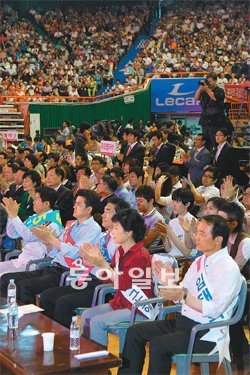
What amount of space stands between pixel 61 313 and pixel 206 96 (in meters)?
5.60

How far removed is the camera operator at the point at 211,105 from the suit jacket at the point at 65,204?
3465 millimetres

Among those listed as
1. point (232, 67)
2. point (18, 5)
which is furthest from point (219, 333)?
point (18, 5)

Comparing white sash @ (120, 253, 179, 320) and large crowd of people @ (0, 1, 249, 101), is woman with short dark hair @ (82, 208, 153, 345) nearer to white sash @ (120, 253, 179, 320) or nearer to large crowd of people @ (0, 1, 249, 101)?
white sash @ (120, 253, 179, 320)

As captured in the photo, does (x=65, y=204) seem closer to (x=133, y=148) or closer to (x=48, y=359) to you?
(x=133, y=148)

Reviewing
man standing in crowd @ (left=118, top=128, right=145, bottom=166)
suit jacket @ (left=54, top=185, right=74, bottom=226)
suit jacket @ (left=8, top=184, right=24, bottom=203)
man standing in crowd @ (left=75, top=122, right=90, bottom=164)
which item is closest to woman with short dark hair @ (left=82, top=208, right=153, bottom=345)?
suit jacket @ (left=54, top=185, right=74, bottom=226)

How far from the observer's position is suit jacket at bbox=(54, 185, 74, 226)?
22.2 feet

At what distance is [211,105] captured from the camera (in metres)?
9.69

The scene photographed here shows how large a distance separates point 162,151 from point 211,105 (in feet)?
3.16

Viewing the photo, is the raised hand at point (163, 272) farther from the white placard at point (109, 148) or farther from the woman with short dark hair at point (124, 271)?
the white placard at point (109, 148)

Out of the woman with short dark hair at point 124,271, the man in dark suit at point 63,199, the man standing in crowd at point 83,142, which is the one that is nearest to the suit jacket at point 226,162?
the man standing in crowd at point 83,142

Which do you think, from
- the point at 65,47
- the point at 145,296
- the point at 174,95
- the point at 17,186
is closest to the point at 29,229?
the point at 145,296

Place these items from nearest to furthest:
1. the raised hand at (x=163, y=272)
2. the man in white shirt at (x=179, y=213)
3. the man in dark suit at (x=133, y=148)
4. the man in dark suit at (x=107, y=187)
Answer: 1. the raised hand at (x=163, y=272)
2. the man in white shirt at (x=179, y=213)
3. the man in dark suit at (x=107, y=187)
4. the man in dark suit at (x=133, y=148)

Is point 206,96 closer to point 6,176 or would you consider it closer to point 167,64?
point 6,176

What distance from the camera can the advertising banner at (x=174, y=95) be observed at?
58.4 ft
